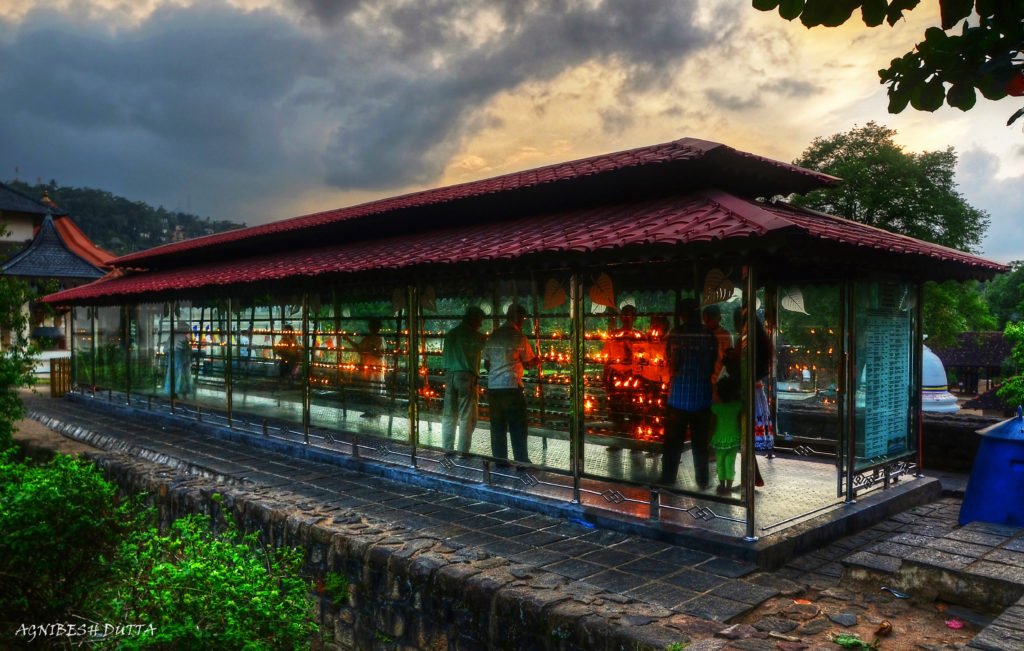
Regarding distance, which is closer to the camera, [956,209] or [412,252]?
[412,252]

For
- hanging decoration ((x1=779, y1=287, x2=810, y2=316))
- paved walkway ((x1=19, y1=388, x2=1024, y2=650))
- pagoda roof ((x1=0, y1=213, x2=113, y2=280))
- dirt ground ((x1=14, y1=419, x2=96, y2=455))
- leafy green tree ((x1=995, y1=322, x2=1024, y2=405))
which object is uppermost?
pagoda roof ((x1=0, y1=213, x2=113, y2=280))

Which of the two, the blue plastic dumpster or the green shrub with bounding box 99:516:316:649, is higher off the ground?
the blue plastic dumpster

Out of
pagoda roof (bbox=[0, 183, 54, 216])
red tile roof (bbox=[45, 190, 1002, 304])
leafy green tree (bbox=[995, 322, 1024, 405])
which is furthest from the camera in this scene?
pagoda roof (bbox=[0, 183, 54, 216])

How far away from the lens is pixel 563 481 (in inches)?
295

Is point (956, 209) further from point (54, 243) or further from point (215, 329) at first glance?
point (54, 243)

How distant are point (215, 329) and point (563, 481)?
8.34 meters

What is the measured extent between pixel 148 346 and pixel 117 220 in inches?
2251

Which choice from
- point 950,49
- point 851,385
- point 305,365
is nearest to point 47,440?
point 305,365

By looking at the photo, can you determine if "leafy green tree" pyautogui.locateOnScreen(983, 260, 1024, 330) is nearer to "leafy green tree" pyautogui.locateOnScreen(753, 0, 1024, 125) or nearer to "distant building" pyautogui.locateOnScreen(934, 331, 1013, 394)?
"distant building" pyautogui.locateOnScreen(934, 331, 1013, 394)

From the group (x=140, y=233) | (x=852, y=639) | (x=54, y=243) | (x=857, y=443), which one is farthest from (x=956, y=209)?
(x=140, y=233)

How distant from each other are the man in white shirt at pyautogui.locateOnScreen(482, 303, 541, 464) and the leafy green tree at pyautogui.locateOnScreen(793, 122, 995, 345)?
82.7ft

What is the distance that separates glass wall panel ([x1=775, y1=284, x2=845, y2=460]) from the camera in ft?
24.8

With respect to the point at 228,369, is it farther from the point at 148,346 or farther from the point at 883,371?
the point at 883,371

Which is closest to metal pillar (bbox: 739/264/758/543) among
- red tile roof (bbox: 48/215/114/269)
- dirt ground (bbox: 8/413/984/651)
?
dirt ground (bbox: 8/413/984/651)
